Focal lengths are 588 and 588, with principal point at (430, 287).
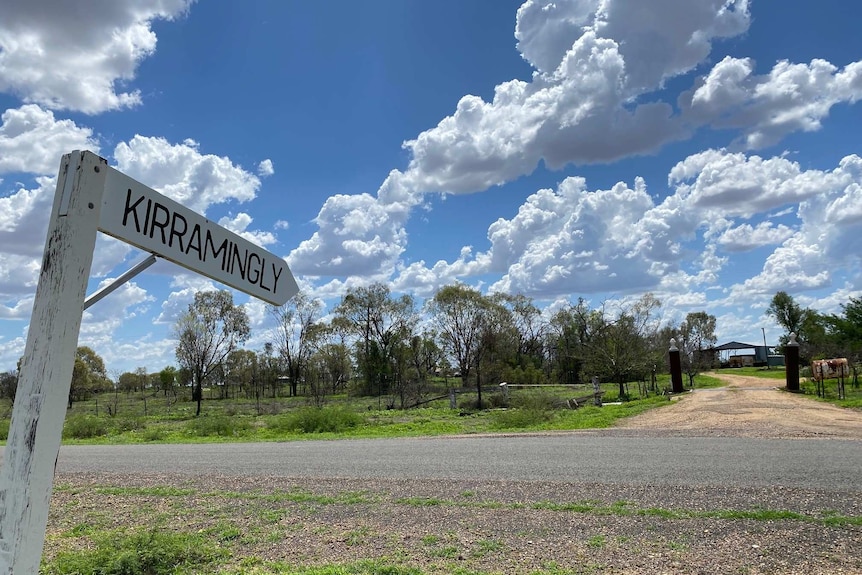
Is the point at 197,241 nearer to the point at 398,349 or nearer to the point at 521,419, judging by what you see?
the point at 521,419

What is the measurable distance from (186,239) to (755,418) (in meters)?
16.7

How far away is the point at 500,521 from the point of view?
18.7 ft

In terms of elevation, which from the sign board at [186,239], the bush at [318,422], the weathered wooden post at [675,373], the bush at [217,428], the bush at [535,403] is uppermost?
the weathered wooden post at [675,373]

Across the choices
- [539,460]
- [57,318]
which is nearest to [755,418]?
[539,460]

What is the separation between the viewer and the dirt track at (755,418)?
501 inches

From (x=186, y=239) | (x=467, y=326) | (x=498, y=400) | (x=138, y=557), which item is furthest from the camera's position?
(x=467, y=326)

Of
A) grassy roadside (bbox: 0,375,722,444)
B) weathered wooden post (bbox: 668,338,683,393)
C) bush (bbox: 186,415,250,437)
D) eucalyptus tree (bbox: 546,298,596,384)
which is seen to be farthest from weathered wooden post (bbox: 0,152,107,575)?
eucalyptus tree (bbox: 546,298,596,384)

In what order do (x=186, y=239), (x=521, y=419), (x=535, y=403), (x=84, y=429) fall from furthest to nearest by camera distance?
(x=84, y=429)
(x=535, y=403)
(x=521, y=419)
(x=186, y=239)

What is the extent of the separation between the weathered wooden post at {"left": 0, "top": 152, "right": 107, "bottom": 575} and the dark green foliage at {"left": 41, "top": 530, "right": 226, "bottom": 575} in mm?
3198

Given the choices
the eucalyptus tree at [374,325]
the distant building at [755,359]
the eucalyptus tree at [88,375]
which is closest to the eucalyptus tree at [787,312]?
the distant building at [755,359]

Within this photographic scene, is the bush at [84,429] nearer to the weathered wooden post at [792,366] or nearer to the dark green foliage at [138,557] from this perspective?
the dark green foliage at [138,557]

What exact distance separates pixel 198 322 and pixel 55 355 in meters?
47.4

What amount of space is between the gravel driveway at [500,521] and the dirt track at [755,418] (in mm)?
6571

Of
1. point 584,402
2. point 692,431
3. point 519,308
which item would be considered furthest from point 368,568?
point 519,308
